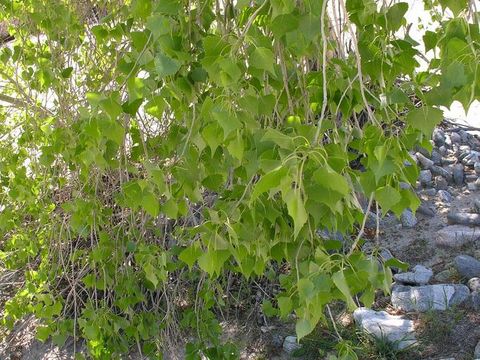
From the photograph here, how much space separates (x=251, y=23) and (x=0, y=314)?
2860mm

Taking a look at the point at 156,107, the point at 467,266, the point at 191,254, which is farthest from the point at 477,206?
the point at 156,107

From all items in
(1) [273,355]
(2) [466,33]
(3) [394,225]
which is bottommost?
(1) [273,355]

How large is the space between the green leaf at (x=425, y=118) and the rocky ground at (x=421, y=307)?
146 cm

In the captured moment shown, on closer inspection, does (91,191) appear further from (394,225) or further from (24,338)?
(394,225)

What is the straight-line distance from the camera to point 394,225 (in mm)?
4328

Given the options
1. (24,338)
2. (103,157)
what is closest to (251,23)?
(103,157)

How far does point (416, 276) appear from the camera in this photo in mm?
3789

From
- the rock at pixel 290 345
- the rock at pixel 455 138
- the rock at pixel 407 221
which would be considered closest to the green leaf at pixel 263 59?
the rock at pixel 290 345

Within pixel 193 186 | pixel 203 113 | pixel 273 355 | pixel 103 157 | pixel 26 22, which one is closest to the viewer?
pixel 203 113

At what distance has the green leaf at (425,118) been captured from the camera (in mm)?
1435

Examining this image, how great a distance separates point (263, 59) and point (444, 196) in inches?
131

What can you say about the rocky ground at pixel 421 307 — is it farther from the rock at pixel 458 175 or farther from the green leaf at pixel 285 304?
the green leaf at pixel 285 304

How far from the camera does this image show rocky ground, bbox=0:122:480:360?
3.34 m

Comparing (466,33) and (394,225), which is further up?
(466,33)
